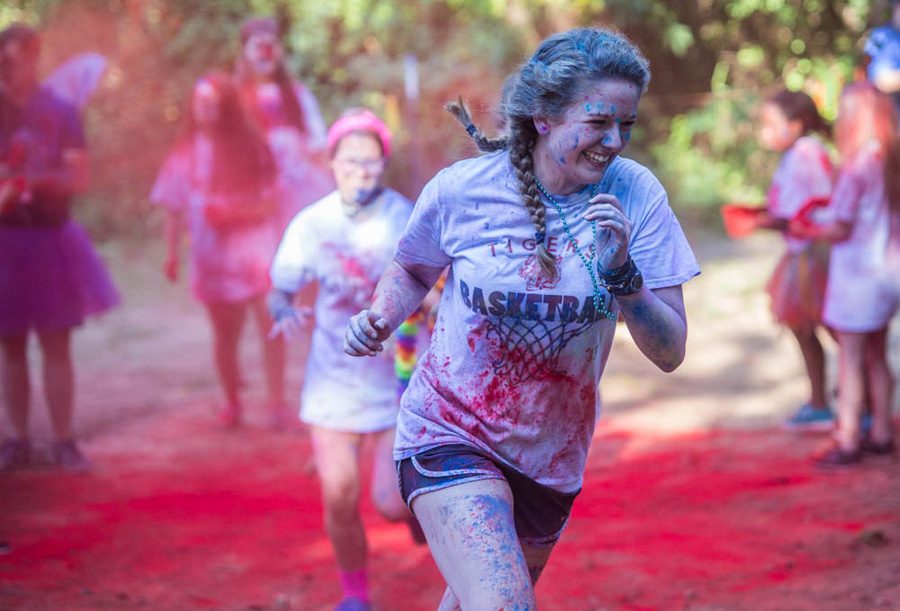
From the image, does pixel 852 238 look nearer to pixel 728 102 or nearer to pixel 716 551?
pixel 716 551

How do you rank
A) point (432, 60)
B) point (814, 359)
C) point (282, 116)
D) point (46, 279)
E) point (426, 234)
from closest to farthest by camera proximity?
point (426, 234)
point (46, 279)
point (814, 359)
point (282, 116)
point (432, 60)

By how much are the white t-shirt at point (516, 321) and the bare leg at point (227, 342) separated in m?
4.60

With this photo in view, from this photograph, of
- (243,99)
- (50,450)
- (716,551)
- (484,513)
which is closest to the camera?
(484,513)

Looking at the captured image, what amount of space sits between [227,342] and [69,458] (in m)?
1.38

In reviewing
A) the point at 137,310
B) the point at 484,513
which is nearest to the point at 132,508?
the point at 484,513

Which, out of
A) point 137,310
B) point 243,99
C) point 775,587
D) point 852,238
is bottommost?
point 137,310

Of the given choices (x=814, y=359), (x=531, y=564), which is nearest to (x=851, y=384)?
(x=814, y=359)

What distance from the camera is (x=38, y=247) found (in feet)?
19.8

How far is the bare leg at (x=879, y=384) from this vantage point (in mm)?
5809

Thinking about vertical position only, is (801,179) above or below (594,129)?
below

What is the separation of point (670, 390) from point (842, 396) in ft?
7.62

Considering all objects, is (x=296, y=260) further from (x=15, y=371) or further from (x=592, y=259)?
(x=15, y=371)

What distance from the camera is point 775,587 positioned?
14.0 ft

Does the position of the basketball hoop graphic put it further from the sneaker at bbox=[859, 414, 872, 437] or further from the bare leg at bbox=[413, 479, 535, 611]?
the sneaker at bbox=[859, 414, 872, 437]
